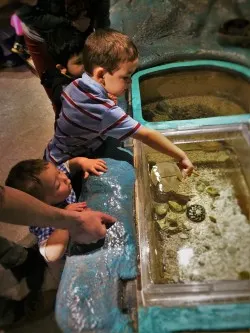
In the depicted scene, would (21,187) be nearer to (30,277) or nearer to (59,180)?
(59,180)

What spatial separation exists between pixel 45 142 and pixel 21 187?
1.96 meters

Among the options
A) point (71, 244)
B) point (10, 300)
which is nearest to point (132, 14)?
point (71, 244)

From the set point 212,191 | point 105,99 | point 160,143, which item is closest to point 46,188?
point 105,99

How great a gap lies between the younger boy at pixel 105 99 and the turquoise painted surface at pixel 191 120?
1.26 ft

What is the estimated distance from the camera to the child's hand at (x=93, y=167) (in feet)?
6.73

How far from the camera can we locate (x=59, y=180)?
1803 mm

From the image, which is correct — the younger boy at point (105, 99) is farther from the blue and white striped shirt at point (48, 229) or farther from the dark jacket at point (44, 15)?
the dark jacket at point (44, 15)

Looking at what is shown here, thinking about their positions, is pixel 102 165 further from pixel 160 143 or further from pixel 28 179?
pixel 28 179

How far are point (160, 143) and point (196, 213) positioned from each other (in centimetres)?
53

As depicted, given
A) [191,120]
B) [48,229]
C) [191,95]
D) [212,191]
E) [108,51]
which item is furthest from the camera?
[191,95]

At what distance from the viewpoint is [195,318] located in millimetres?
1378

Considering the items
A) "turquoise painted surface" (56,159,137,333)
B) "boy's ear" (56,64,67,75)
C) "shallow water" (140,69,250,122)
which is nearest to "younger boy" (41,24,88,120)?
"boy's ear" (56,64,67,75)

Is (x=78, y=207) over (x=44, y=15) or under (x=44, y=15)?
under

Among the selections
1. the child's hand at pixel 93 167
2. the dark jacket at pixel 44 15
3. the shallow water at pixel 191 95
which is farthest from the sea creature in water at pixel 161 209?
the dark jacket at pixel 44 15
